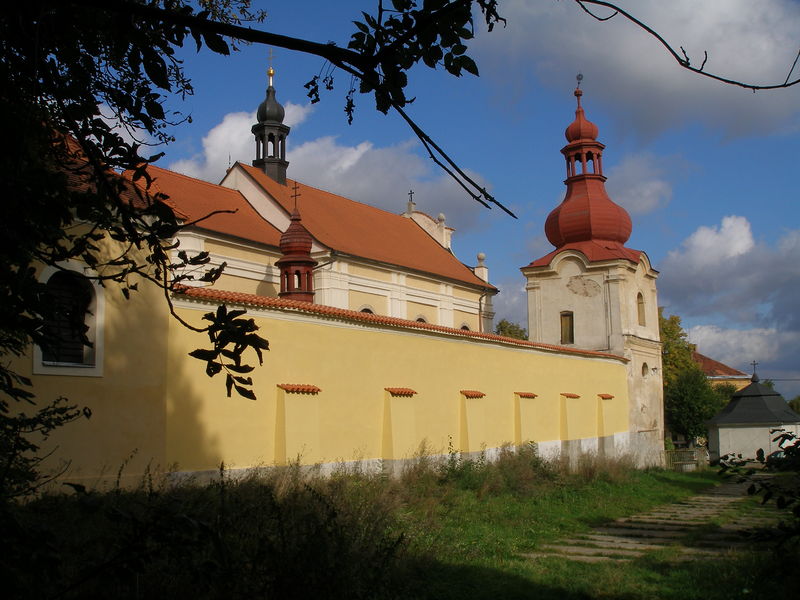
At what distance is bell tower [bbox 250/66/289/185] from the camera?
100 ft

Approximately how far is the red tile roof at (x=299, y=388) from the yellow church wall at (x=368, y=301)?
1152cm

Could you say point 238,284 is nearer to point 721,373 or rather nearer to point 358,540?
point 358,540

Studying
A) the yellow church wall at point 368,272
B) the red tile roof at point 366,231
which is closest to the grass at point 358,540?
the yellow church wall at point 368,272

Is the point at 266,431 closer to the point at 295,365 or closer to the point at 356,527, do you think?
the point at 295,365

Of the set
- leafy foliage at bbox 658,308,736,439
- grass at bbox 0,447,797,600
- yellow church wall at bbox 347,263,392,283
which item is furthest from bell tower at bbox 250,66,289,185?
leafy foliage at bbox 658,308,736,439

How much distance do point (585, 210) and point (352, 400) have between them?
16.1 metres

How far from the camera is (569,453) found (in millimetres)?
22281

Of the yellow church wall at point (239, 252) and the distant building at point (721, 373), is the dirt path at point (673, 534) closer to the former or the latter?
the yellow church wall at point (239, 252)

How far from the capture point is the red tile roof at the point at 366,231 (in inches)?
1039

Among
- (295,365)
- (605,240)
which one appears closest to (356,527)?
(295,365)

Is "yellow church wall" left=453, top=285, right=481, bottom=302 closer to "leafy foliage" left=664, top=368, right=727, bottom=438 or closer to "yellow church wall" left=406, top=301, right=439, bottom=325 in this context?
"yellow church wall" left=406, top=301, right=439, bottom=325

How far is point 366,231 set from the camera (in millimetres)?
29234

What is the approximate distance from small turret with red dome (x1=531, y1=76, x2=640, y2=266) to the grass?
12.0 metres

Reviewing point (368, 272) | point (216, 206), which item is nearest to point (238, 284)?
point (216, 206)
